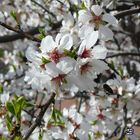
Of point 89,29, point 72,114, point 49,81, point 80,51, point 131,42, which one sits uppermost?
point 131,42

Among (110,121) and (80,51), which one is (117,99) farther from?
(80,51)

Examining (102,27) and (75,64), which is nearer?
(75,64)

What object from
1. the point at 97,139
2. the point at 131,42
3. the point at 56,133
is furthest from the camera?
the point at 131,42

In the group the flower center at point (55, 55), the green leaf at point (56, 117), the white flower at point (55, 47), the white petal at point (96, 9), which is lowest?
the green leaf at point (56, 117)

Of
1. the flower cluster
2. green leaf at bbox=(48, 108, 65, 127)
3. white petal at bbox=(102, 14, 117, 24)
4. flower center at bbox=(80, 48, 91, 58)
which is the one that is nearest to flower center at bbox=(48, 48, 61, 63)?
the flower cluster

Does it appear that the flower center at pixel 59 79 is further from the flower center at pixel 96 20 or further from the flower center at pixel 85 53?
the flower center at pixel 96 20

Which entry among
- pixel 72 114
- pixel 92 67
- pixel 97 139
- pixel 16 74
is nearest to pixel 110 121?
pixel 97 139

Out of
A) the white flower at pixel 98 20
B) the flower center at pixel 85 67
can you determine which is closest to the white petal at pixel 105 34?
the white flower at pixel 98 20

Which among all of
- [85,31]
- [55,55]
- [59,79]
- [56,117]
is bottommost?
[56,117]

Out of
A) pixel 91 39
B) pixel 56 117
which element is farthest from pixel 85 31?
pixel 56 117

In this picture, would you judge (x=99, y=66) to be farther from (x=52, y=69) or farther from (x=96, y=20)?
(x=96, y=20)

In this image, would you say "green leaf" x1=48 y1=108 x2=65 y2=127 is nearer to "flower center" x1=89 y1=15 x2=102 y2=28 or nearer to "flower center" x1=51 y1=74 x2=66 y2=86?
"flower center" x1=51 y1=74 x2=66 y2=86
